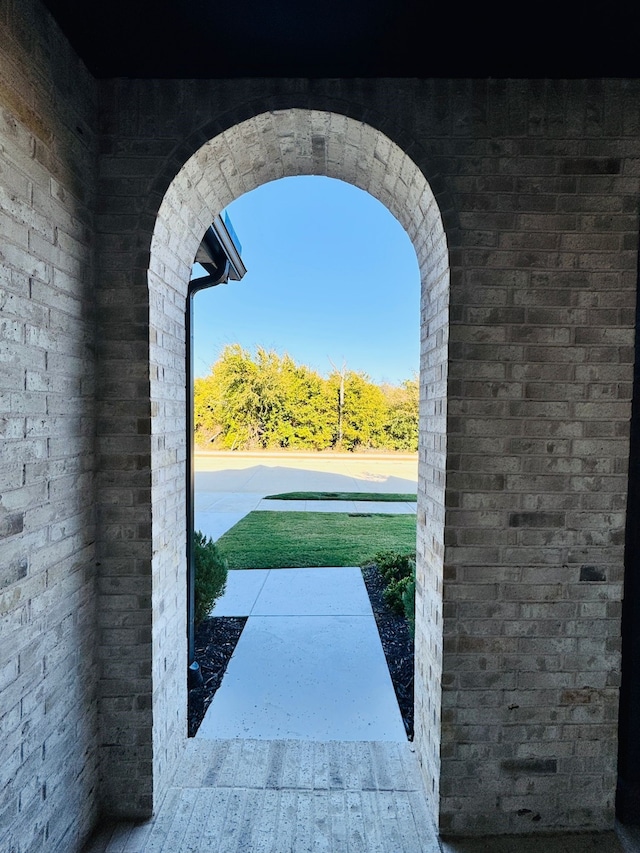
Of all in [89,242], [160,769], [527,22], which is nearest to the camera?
[527,22]

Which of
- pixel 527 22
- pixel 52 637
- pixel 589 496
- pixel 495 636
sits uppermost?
pixel 527 22

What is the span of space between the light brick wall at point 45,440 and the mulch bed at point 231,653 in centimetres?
108

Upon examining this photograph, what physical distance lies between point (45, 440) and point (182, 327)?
1008 millimetres

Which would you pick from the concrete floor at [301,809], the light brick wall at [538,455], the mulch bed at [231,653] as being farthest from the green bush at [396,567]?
the light brick wall at [538,455]

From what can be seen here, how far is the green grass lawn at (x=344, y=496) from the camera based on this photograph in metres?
10.1

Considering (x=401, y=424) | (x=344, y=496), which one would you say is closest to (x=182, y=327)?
(x=344, y=496)

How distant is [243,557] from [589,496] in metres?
4.72

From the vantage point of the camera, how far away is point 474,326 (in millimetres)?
1957

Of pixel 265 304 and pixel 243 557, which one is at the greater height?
pixel 265 304

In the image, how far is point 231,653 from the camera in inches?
141

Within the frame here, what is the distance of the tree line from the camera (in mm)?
18172

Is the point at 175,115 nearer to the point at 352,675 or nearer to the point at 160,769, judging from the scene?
the point at 160,769

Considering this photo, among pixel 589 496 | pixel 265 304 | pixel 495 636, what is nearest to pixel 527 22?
pixel 589 496

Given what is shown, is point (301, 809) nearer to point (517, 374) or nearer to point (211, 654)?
point (211, 654)
